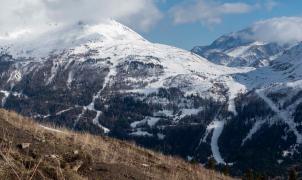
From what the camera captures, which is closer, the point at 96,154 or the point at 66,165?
the point at 66,165

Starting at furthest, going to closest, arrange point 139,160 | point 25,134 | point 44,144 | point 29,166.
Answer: point 139,160 → point 25,134 → point 44,144 → point 29,166

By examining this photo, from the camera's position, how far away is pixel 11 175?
10.6 m

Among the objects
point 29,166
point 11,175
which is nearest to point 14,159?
point 29,166

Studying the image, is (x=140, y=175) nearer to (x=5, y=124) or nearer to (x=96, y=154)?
(x=96, y=154)

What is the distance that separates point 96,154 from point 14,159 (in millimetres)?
6240

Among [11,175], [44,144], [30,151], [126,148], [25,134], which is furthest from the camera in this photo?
[126,148]

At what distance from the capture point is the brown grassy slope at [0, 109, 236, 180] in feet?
38.0

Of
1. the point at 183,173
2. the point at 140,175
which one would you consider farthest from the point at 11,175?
the point at 183,173

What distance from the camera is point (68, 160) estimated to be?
14211mm

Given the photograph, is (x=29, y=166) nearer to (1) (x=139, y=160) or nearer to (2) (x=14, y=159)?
(2) (x=14, y=159)

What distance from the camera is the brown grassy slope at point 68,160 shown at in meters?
11.6

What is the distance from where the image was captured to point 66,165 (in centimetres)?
1331

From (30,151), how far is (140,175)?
2.70m

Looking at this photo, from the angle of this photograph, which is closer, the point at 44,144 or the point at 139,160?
the point at 44,144
